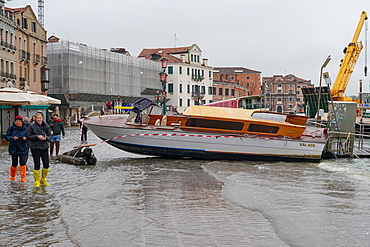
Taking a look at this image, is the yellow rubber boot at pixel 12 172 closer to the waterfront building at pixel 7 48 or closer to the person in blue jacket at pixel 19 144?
the person in blue jacket at pixel 19 144

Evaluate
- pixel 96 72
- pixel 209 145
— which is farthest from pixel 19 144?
pixel 96 72

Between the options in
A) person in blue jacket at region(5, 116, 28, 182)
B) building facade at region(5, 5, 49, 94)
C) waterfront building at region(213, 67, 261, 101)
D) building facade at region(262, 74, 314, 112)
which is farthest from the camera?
building facade at region(262, 74, 314, 112)

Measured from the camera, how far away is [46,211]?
Answer: 9055mm

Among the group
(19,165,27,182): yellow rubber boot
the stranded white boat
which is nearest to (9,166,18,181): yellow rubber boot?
(19,165,27,182): yellow rubber boot

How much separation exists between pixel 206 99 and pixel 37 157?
89.3m

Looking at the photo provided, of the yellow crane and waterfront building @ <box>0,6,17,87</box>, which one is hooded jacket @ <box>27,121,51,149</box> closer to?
waterfront building @ <box>0,6,17,87</box>

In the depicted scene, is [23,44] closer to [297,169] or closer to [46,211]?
[297,169]

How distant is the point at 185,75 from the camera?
9344 cm

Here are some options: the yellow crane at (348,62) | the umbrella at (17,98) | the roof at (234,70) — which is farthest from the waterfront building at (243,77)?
the umbrella at (17,98)

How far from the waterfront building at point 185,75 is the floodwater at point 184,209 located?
73.2 m

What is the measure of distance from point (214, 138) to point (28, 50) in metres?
40.5

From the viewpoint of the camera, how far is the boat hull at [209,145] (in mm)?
19062

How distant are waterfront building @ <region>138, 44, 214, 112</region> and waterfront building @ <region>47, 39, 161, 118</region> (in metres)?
3.26

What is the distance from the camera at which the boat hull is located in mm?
19062
